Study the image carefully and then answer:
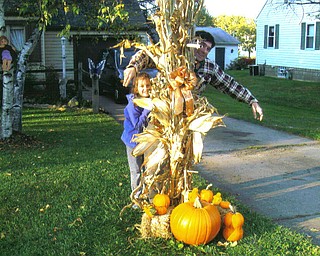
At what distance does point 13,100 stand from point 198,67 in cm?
510

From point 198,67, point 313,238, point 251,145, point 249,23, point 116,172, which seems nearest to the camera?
point 313,238

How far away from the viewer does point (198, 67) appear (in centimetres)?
469

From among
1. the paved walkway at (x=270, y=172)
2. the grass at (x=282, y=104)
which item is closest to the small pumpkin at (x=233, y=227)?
the paved walkway at (x=270, y=172)

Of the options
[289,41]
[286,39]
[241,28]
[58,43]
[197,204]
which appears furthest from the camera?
[241,28]

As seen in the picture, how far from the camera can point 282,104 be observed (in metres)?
17.7

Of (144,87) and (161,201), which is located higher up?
(144,87)

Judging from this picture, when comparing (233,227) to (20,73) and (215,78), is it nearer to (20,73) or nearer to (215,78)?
(215,78)

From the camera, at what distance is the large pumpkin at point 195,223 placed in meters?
3.80

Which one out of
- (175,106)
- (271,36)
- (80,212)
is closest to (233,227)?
(175,106)

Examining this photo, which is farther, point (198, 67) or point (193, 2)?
point (198, 67)

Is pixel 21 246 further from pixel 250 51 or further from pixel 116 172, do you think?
pixel 250 51

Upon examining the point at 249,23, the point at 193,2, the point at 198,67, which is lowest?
the point at 198,67

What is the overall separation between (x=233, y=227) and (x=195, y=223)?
1.34 ft

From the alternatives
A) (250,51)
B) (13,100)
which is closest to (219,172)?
(13,100)
